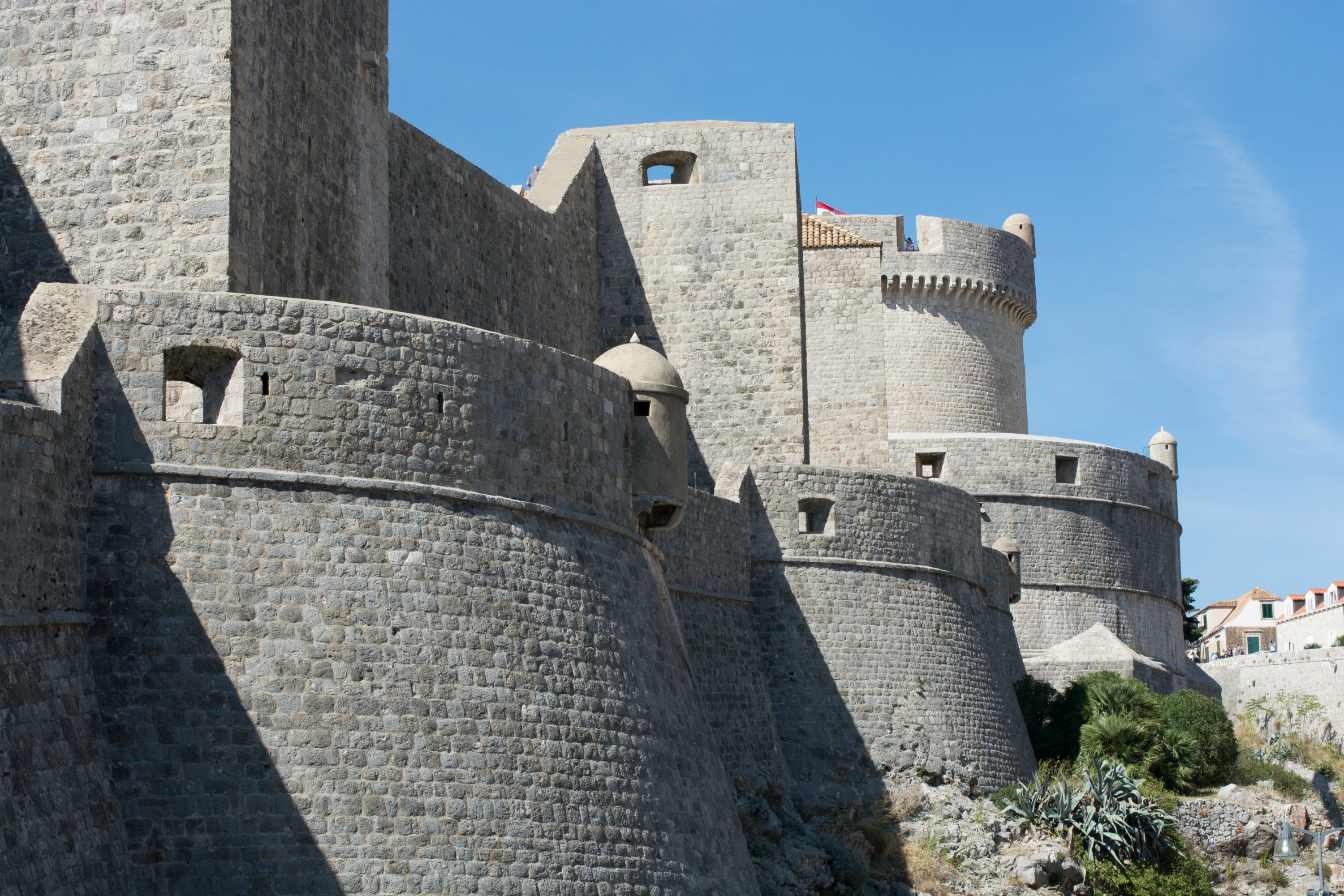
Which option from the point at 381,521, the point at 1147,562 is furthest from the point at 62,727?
the point at 1147,562

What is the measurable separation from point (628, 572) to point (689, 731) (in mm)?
1488

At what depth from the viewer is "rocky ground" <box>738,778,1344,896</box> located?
58.8ft

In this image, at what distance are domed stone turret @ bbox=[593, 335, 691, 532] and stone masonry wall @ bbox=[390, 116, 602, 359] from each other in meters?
3.73

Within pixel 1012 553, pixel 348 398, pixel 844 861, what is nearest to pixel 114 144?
pixel 348 398

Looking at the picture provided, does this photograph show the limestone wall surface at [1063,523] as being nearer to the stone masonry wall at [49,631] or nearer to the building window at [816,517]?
the building window at [816,517]

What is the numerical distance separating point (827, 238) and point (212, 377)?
16.4 meters

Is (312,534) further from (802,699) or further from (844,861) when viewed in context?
(802,699)

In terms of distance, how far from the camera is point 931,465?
32250 millimetres

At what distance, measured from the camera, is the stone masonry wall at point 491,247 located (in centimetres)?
1909

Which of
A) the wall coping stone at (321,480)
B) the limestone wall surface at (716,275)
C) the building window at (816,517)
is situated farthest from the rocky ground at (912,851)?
the wall coping stone at (321,480)

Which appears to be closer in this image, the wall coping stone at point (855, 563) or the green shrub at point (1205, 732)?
the wall coping stone at point (855, 563)

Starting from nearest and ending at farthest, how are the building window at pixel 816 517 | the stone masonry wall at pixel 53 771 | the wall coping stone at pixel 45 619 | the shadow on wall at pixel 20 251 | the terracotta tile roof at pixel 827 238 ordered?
the stone masonry wall at pixel 53 771 → the wall coping stone at pixel 45 619 → the shadow on wall at pixel 20 251 → the building window at pixel 816 517 → the terracotta tile roof at pixel 827 238

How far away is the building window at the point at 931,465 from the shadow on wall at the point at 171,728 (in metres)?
21.5

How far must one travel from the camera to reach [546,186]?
23.8 meters
